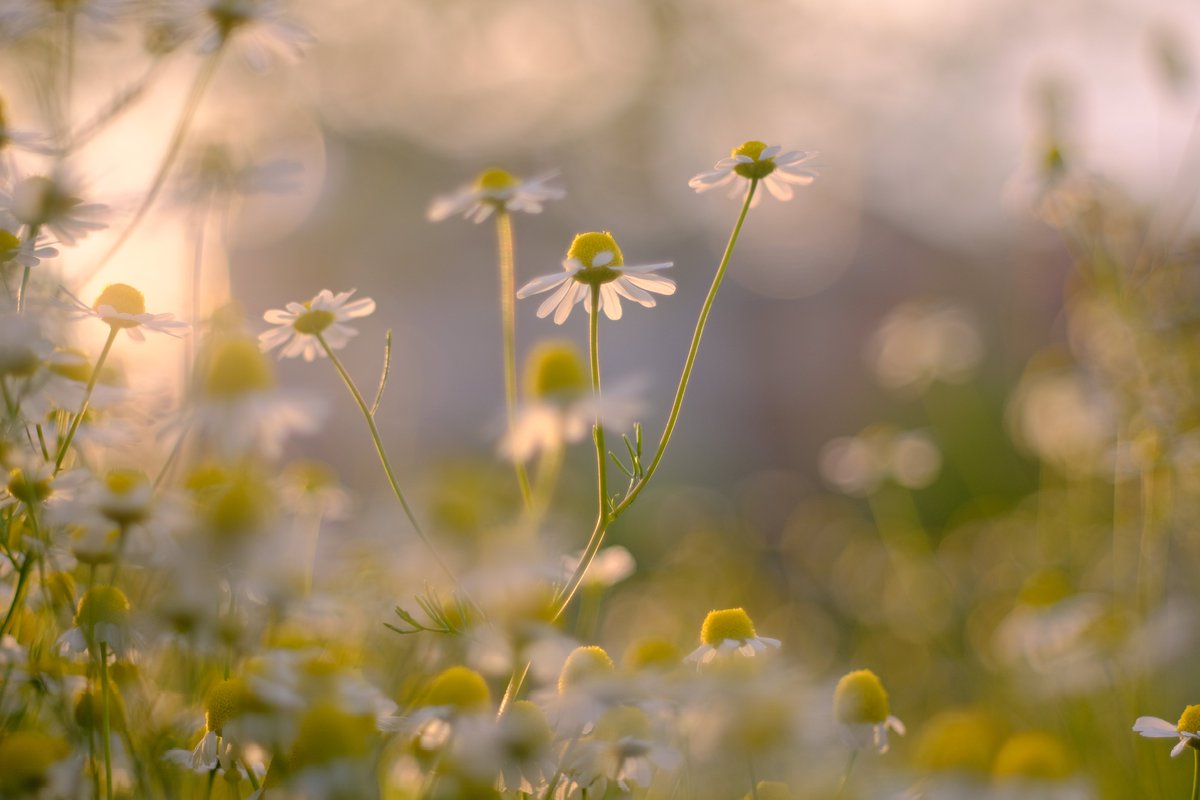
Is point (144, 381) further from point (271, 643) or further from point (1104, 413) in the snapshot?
point (1104, 413)

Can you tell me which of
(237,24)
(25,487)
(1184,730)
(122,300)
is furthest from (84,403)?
(1184,730)

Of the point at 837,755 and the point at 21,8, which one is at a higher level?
the point at 21,8

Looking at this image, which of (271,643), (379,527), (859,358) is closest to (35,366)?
(271,643)

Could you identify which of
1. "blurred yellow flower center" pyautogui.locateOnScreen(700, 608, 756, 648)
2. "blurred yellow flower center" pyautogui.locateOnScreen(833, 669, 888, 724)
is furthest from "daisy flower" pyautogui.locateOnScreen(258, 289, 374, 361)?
"blurred yellow flower center" pyautogui.locateOnScreen(833, 669, 888, 724)

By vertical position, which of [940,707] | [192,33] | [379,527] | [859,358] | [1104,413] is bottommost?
[940,707]

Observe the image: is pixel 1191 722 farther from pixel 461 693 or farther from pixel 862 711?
→ pixel 461 693

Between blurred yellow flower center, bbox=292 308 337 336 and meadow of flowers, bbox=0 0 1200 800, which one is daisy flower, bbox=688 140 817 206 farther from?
blurred yellow flower center, bbox=292 308 337 336
